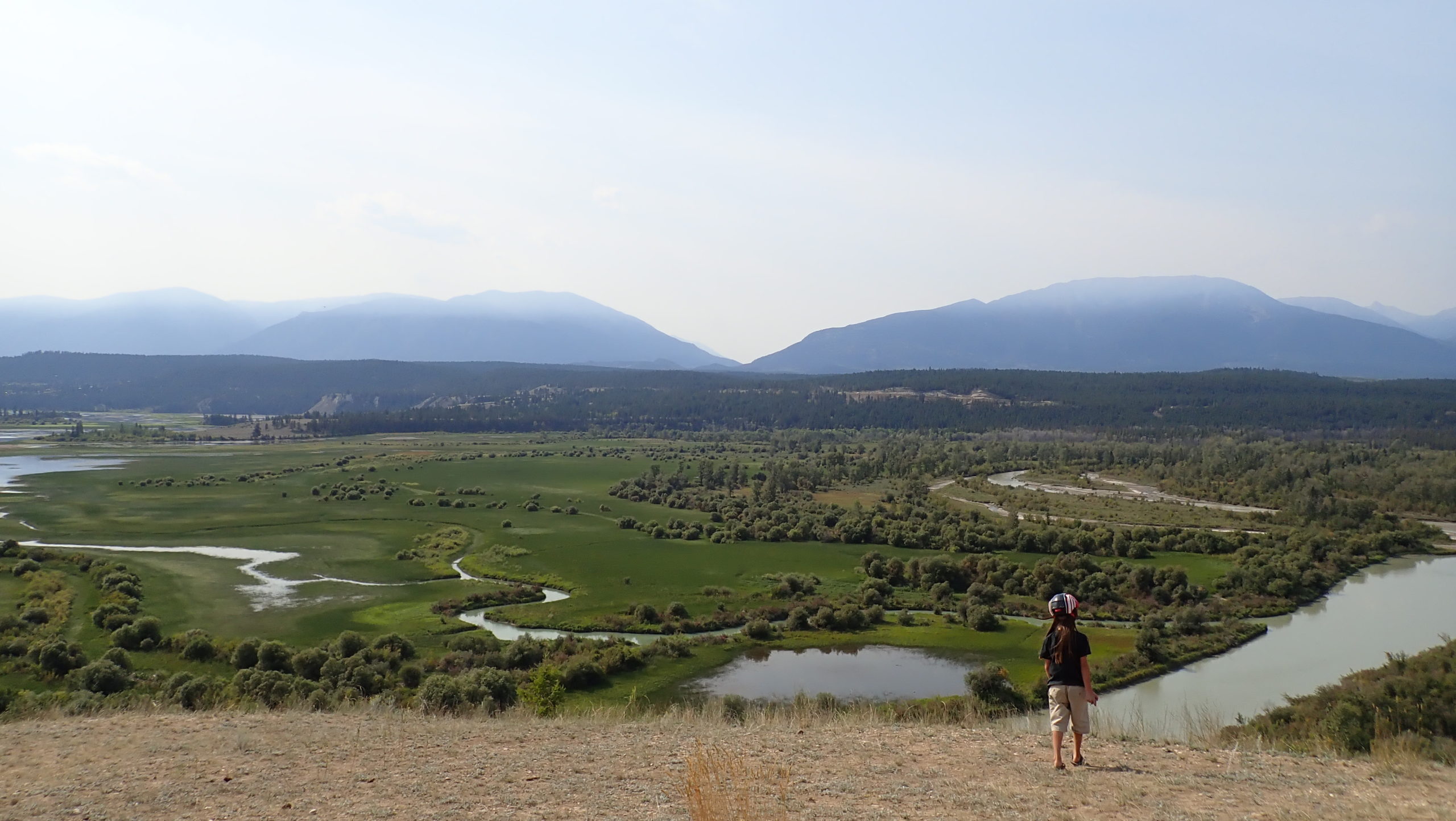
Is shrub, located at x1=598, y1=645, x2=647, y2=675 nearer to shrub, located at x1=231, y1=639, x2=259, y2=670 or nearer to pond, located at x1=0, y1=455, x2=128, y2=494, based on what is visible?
shrub, located at x1=231, y1=639, x2=259, y2=670

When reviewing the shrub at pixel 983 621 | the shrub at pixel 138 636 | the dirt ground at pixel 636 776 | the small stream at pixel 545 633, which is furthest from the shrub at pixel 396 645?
the shrub at pixel 983 621

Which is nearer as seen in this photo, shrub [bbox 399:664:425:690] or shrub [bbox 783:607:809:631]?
shrub [bbox 399:664:425:690]

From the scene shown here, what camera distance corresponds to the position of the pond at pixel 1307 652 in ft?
99.2

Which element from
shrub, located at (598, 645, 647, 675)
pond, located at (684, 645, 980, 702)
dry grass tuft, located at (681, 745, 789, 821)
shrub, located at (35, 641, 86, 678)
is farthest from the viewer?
shrub, located at (598, 645, 647, 675)

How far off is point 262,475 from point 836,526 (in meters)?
72.7

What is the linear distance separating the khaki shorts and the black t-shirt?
0.30 feet

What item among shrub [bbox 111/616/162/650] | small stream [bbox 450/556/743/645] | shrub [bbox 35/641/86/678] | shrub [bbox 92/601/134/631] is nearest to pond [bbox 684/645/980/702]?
small stream [bbox 450/556/743/645]

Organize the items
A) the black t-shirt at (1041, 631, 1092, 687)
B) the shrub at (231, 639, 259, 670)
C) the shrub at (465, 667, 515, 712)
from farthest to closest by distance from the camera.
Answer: the shrub at (231, 639, 259, 670) < the shrub at (465, 667, 515, 712) < the black t-shirt at (1041, 631, 1092, 687)

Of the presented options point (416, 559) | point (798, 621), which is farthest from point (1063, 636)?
point (416, 559)

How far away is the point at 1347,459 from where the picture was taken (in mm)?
102625

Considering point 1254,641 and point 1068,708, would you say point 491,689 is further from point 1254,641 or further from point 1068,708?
point 1254,641

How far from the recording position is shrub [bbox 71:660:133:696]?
2909 cm

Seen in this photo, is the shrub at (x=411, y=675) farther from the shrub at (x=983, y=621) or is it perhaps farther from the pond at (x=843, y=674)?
the shrub at (x=983, y=621)

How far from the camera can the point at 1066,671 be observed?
1174 cm
